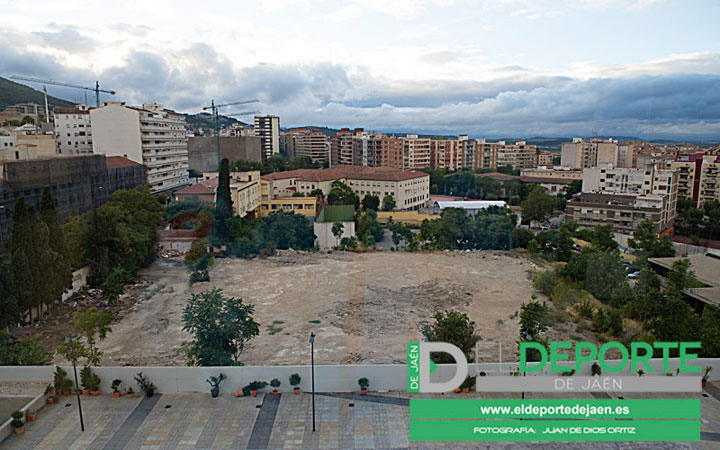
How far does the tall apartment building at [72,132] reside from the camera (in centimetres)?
1530

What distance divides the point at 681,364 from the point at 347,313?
3679mm

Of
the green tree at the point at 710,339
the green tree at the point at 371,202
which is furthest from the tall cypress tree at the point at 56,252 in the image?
the green tree at the point at 371,202

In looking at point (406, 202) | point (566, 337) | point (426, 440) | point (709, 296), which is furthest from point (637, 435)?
point (406, 202)

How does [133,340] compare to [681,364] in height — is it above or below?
below

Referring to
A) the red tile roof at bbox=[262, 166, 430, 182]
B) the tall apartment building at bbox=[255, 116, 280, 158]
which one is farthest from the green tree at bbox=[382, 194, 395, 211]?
the tall apartment building at bbox=[255, 116, 280, 158]

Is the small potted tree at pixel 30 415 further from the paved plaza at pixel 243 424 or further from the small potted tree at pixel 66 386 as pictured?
the small potted tree at pixel 66 386

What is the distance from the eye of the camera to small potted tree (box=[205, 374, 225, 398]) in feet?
13.5

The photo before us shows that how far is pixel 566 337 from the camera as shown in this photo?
222 inches

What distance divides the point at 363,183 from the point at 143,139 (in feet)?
22.9

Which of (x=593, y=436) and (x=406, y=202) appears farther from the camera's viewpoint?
(x=406, y=202)

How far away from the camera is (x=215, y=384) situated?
13.5 feet

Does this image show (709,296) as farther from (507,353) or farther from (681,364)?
(507,353)

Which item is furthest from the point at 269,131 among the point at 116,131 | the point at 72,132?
the point at 116,131

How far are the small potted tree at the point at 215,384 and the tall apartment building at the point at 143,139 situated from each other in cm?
1189
